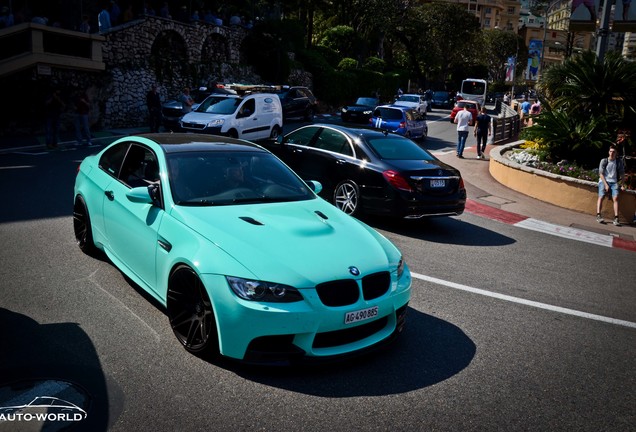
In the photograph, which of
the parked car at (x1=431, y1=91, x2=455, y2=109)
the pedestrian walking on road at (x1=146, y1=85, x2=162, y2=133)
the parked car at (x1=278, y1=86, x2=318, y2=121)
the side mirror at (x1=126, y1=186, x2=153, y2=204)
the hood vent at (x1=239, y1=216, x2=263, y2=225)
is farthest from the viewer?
the parked car at (x1=431, y1=91, x2=455, y2=109)

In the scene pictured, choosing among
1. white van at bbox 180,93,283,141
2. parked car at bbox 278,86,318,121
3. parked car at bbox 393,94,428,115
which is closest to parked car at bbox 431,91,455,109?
parked car at bbox 393,94,428,115

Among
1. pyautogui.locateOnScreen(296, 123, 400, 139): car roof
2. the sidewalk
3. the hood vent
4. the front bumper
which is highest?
pyautogui.locateOnScreen(296, 123, 400, 139): car roof

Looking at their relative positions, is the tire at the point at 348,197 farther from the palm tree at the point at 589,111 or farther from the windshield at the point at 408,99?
the windshield at the point at 408,99

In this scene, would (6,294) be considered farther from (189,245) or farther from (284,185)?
(284,185)

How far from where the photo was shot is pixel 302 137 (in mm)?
11148

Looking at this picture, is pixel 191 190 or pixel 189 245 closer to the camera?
pixel 189 245

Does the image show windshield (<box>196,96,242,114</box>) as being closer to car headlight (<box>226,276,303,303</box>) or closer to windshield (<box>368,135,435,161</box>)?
windshield (<box>368,135,435,161</box>)

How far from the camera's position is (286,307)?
414cm

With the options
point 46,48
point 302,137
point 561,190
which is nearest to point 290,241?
point 302,137

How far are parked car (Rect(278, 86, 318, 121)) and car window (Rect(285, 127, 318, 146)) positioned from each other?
17.4 meters

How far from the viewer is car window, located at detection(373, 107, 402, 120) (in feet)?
76.2

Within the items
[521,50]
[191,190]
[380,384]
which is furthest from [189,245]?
[521,50]

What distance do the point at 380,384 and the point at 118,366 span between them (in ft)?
6.62

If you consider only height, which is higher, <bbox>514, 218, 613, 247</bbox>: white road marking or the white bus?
the white bus
